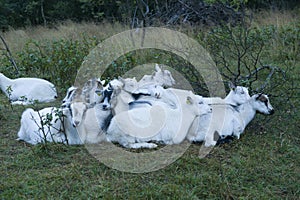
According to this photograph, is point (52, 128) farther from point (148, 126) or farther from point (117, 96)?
point (148, 126)

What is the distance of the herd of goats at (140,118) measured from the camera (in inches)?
195

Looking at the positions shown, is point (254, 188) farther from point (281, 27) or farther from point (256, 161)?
point (281, 27)

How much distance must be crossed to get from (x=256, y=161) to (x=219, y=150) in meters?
0.45

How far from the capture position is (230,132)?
16.7 feet

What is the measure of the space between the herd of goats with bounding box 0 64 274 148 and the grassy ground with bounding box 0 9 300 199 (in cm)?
18

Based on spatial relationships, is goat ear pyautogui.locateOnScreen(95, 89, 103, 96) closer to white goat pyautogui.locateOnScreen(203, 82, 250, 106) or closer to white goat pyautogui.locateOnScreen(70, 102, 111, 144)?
white goat pyautogui.locateOnScreen(70, 102, 111, 144)

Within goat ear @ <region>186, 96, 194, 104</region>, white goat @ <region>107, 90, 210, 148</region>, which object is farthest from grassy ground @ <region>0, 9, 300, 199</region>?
goat ear @ <region>186, 96, 194, 104</region>

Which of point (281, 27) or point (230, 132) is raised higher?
point (230, 132)

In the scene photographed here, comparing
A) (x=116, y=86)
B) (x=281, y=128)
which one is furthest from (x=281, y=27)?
(x=116, y=86)

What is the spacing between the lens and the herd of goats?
4.96 m

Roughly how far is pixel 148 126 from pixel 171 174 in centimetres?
92

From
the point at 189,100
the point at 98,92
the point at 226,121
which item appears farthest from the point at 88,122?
the point at 226,121

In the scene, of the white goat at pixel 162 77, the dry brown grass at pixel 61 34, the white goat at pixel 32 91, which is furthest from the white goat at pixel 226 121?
the dry brown grass at pixel 61 34

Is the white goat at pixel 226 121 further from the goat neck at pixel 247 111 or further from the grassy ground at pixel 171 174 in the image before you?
the grassy ground at pixel 171 174
